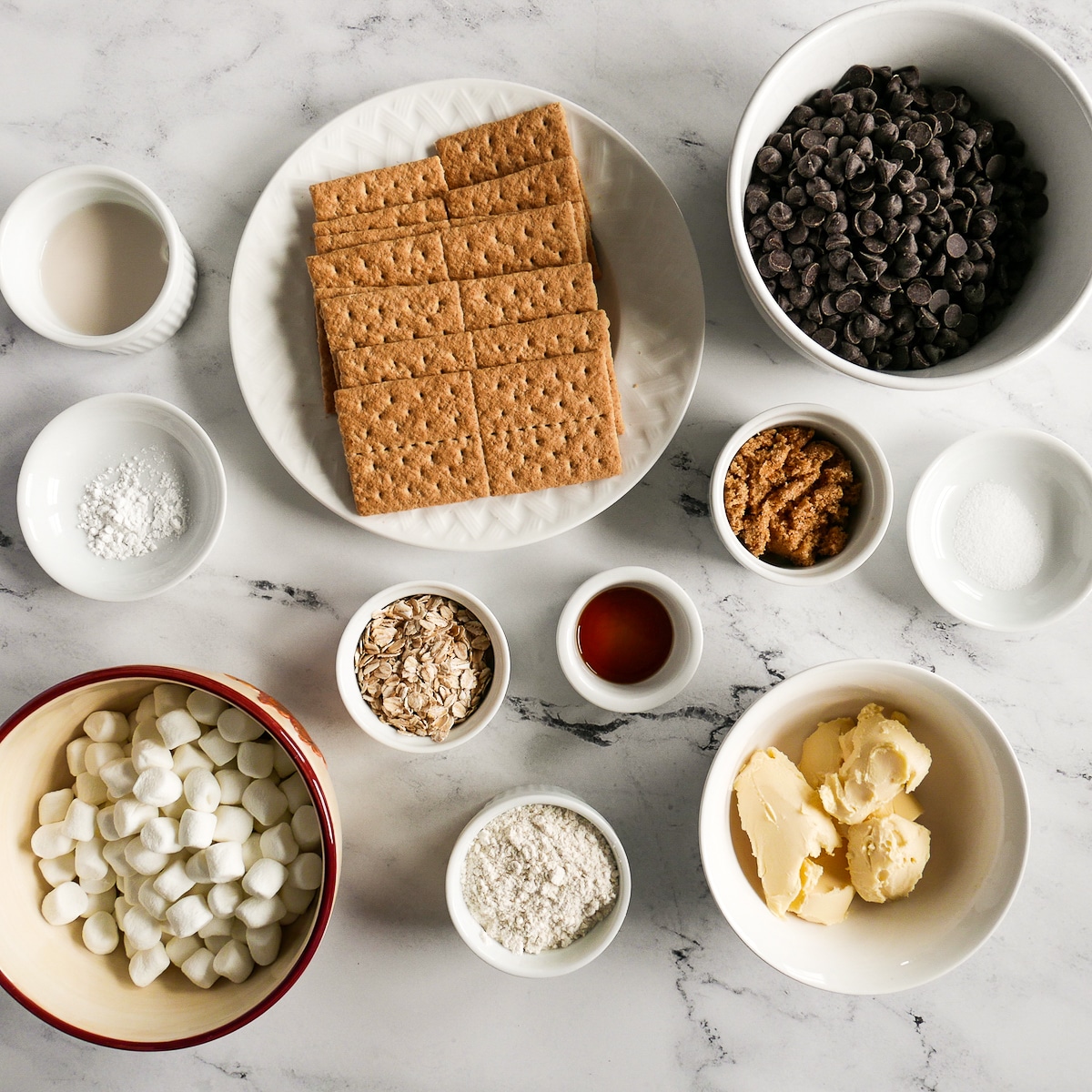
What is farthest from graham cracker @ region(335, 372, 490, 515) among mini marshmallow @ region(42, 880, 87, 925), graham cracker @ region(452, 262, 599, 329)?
mini marshmallow @ region(42, 880, 87, 925)

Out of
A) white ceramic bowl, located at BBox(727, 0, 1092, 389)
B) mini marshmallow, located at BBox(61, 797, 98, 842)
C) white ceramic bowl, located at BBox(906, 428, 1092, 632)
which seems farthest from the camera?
white ceramic bowl, located at BBox(906, 428, 1092, 632)

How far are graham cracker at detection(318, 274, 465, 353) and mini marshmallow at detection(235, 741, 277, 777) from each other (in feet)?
2.28

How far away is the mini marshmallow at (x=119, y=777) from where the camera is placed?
1.28m

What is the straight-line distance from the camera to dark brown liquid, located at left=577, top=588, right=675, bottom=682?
4.68 feet

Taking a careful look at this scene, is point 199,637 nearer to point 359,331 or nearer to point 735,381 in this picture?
point 359,331

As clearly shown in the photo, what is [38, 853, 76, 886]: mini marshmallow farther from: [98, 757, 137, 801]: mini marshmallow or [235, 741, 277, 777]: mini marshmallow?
[235, 741, 277, 777]: mini marshmallow

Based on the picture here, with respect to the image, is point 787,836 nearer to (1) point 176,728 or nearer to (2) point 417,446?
(2) point 417,446

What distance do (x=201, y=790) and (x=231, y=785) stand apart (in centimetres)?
6

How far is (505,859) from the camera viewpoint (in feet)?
4.42

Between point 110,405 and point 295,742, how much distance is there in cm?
70

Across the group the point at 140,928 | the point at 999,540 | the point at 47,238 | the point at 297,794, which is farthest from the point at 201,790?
the point at 999,540

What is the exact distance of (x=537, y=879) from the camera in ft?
4.37

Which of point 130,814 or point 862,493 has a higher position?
point 862,493

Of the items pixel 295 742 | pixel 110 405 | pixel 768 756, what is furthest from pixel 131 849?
pixel 768 756
